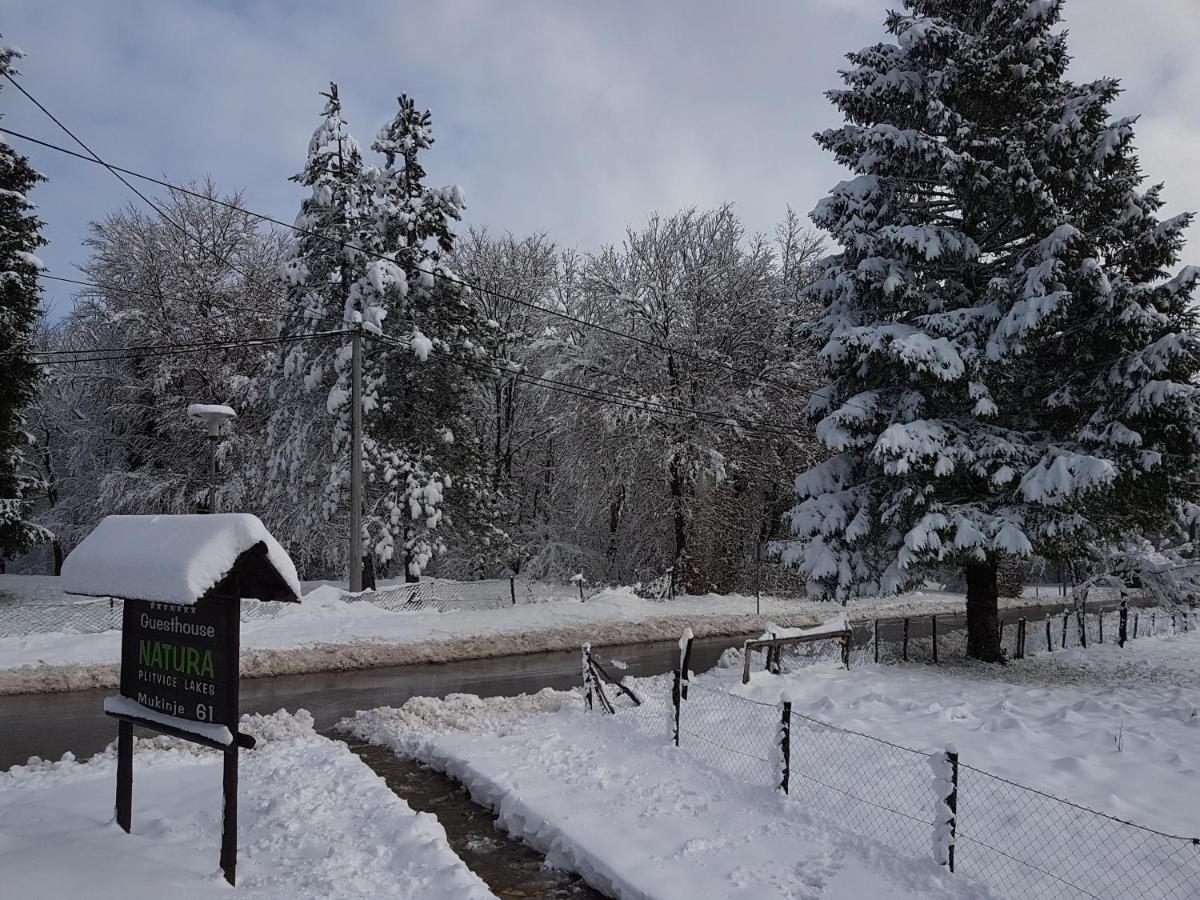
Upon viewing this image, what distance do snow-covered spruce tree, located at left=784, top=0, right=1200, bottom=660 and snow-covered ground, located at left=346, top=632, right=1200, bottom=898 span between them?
2.88 m

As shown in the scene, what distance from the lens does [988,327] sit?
46.8 feet

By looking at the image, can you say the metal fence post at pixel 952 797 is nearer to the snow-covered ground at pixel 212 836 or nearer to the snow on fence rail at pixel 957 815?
the snow on fence rail at pixel 957 815

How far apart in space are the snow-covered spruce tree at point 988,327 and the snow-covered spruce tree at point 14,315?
21.1m

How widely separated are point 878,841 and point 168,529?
6.61 metres

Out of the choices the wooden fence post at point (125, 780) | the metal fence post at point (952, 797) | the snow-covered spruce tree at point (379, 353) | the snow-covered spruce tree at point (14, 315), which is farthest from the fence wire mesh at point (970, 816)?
the snow-covered spruce tree at point (14, 315)

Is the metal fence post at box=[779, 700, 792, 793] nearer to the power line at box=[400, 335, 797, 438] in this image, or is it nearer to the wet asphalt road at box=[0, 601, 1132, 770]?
the wet asphalt road at box=[0, 601, 1132, 770]

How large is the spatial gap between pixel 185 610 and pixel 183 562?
86cm

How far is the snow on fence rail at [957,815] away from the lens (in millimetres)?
6027

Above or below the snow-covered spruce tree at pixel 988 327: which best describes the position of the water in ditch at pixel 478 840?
below

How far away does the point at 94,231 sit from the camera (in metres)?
30.8

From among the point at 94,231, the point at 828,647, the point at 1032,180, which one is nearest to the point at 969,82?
the point at 1032,180

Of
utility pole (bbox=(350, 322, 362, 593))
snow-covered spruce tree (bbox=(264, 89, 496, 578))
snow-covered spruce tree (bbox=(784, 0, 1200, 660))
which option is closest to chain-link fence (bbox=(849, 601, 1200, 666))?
snow-covered spruce tree (bbox=(784, 0, 1200, 660))

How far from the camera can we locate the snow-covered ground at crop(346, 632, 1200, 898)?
6191 mm

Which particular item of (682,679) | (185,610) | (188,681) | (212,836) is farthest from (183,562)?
(682,679)
